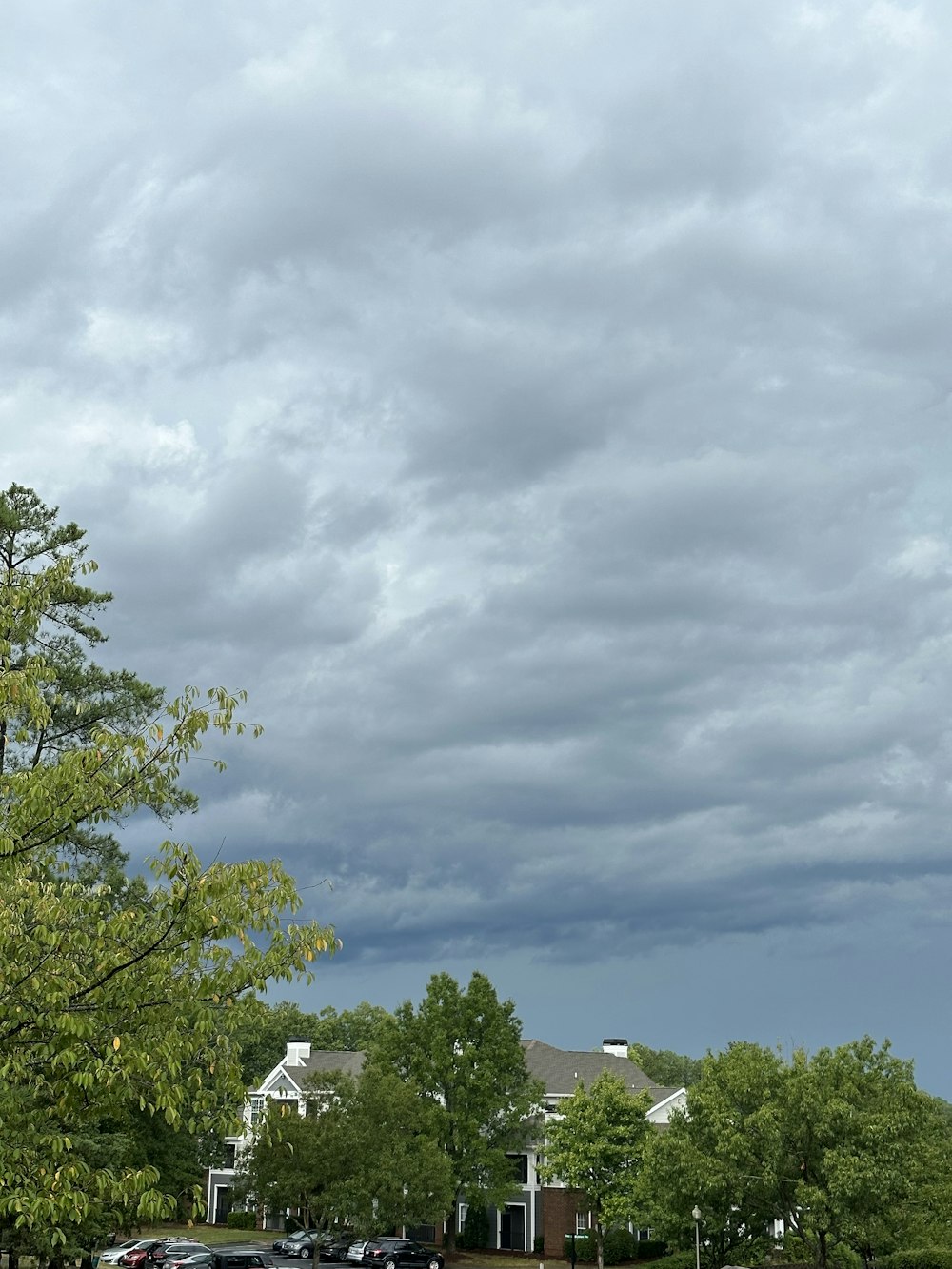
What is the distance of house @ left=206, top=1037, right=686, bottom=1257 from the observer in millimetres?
82312

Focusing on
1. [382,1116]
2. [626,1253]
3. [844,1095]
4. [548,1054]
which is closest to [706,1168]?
[844,1095]

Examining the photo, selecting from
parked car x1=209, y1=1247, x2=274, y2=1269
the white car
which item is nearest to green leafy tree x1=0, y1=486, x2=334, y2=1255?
parked car x1=209, y1=1247, x2=274, y2=1269

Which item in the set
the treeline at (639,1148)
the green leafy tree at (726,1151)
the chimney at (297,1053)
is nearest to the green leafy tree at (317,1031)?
the chimney at (297,1053)

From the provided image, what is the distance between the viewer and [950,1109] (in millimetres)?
157250

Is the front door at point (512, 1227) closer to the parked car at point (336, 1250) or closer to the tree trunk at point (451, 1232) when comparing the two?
the tree trunk at point (451, 1232)

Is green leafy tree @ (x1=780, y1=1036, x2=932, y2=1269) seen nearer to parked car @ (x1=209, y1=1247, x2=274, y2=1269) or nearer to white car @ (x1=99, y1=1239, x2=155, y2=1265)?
parked car @ (x1=209, y1=1247, x2=274, y2=1269)

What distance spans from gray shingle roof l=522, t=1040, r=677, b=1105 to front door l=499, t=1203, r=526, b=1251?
8.20 metres

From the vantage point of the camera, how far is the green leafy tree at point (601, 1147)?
7194cm

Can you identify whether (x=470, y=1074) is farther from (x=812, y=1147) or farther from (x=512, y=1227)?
(x=812, y=1147)

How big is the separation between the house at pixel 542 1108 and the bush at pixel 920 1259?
18735 mm

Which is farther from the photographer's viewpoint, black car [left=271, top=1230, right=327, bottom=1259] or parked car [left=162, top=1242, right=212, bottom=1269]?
black car [left=271, top=1230, right=327, bottom=1259]

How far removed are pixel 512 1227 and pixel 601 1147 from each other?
1778 centimetres

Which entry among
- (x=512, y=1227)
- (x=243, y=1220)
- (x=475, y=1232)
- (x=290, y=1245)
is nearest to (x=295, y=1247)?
(x=290, y=1245)

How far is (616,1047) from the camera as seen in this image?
106m
